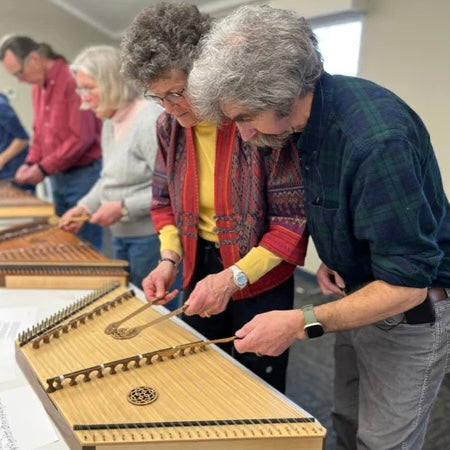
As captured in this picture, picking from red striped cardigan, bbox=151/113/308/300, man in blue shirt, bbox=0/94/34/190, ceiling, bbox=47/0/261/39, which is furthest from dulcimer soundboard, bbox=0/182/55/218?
ceiling, bbox=47/0/261/39

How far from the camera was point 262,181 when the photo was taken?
1316mm

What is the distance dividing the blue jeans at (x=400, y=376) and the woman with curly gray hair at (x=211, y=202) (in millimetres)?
310

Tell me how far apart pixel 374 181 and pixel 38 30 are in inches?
240

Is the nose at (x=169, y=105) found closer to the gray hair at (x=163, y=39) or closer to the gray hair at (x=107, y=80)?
the gray hair at (x=163, y=39)

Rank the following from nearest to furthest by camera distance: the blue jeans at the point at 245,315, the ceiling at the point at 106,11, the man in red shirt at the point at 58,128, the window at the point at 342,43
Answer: the blue jeans at the point at 245,315, the man in red shirt at the point at 58,128, the window at the point at 342,43, the ceiling at the point at 106,11

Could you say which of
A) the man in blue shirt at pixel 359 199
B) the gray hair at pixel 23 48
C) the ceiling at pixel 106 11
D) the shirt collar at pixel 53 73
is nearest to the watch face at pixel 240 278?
the man in blue shirt at pixel 359 199

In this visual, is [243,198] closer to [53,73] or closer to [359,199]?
[359,199]

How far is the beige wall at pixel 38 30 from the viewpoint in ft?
18.8

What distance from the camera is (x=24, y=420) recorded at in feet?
3.37

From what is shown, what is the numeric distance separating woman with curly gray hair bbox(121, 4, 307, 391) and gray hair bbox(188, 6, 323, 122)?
10.6 inches

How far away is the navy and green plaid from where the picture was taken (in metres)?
0.90

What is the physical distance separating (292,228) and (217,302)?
0.94 ft

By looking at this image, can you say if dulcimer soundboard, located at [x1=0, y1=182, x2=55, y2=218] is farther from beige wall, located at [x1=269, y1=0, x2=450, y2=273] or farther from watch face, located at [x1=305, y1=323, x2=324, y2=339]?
beige wall, located at [x1=269, y1=0, x2=450, y2=273]

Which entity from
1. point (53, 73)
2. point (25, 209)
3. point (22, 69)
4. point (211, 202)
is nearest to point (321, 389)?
point (211, 202)
